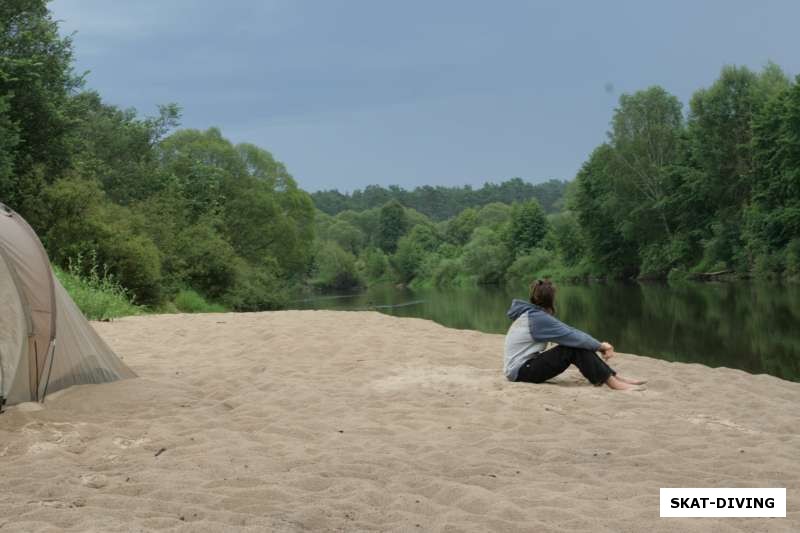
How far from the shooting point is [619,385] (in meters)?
8.63

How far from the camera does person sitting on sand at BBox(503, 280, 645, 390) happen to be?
28.5ft

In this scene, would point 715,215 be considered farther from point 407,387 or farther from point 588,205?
point 407,387

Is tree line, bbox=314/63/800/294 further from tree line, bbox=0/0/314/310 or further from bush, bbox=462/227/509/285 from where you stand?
tree line, bbox=0/0/314/310

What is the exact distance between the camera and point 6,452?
20.0ft

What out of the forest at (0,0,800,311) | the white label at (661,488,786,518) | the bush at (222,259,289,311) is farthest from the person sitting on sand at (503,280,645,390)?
the bush at (222,259,289,311)

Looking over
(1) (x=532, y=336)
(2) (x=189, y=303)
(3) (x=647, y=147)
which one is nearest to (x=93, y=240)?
(2) (x=189, y=303)

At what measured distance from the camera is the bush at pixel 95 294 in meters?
16.6

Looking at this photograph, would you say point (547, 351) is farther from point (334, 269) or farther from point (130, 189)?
point (334, 269)

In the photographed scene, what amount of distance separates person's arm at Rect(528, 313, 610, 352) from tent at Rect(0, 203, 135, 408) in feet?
15.1

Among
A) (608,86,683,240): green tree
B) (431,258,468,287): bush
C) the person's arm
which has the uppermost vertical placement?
(608,86,683,240): green tree

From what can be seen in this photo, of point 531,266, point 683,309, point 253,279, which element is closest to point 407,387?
point 683,309

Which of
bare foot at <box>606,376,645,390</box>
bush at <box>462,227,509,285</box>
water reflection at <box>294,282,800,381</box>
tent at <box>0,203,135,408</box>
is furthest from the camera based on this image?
bush at <box>462,227,509,285</box>

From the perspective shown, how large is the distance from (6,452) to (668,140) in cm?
5830

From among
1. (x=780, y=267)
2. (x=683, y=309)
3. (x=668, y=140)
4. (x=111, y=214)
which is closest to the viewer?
(x=111, y=214)
